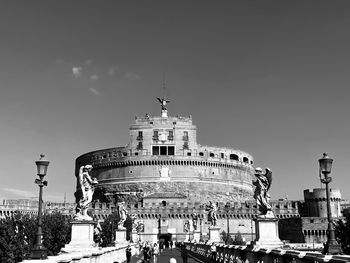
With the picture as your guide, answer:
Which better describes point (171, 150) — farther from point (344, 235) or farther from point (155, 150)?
point (344, 235)

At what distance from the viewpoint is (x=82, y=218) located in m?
18.0

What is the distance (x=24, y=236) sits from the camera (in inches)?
1634

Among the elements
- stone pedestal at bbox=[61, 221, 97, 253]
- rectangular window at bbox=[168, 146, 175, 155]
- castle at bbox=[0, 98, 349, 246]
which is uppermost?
rectangular window at bbox=[168, 146, 175, 155]

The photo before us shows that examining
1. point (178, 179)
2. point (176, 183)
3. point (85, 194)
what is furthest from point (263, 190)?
point (178, 179)

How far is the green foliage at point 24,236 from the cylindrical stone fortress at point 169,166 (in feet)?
151

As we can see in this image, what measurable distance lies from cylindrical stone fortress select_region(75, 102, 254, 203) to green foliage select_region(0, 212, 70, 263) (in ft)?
151

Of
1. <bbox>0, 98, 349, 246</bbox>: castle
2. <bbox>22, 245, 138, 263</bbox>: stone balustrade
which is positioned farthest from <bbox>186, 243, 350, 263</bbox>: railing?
<bbox>0, 98, 349, 246</bbox>: castle

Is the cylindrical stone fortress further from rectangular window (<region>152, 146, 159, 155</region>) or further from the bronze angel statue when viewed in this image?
the bronze angel statue

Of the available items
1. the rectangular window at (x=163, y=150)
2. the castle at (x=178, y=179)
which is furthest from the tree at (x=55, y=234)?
the rectangular window at (x=163, y=150)

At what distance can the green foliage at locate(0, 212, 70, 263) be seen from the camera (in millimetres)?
37250

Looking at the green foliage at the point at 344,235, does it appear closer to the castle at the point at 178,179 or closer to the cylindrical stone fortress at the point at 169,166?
the castle at the point at 178,179

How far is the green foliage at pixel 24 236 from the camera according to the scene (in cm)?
3725

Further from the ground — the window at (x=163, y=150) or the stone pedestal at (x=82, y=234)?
the window at (x=163, y=150)

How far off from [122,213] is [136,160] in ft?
212
